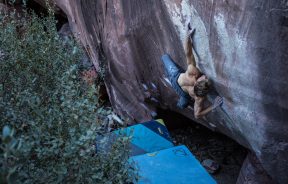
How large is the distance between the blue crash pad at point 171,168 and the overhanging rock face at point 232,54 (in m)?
0.49

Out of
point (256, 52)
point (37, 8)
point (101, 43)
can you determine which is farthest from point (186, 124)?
point (37, 8)

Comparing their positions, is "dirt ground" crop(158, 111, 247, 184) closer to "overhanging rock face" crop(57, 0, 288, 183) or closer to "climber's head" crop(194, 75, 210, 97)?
"overhanging rock face" crop(57, 0, 288, 183)

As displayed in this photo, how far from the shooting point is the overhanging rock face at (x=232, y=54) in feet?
9.31

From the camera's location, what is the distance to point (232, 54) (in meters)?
3.17

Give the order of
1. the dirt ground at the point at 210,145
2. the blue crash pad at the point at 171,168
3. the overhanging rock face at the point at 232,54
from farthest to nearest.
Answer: the dirt ground at the point at 210,145, the blue crash pad at the point at 171,168, the overhanging rock face at the point at 232,54

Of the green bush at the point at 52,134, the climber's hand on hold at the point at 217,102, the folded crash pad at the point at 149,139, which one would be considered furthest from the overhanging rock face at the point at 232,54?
the green bush at the point at 52,134

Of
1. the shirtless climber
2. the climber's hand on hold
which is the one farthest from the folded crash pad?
the climber's hand on hold

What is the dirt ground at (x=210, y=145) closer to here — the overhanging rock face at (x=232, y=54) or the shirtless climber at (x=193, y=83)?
the overhanging rock face at (x=232, y=54)

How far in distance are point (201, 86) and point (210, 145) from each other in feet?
9.45

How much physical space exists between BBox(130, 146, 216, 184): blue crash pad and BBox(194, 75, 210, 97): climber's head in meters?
1.05

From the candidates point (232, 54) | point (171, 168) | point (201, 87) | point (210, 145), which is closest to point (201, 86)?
point (201, 87)

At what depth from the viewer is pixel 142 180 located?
4.04m

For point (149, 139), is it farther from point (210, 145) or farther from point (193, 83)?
point (193, 83)

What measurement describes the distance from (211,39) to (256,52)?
1.66 feet
